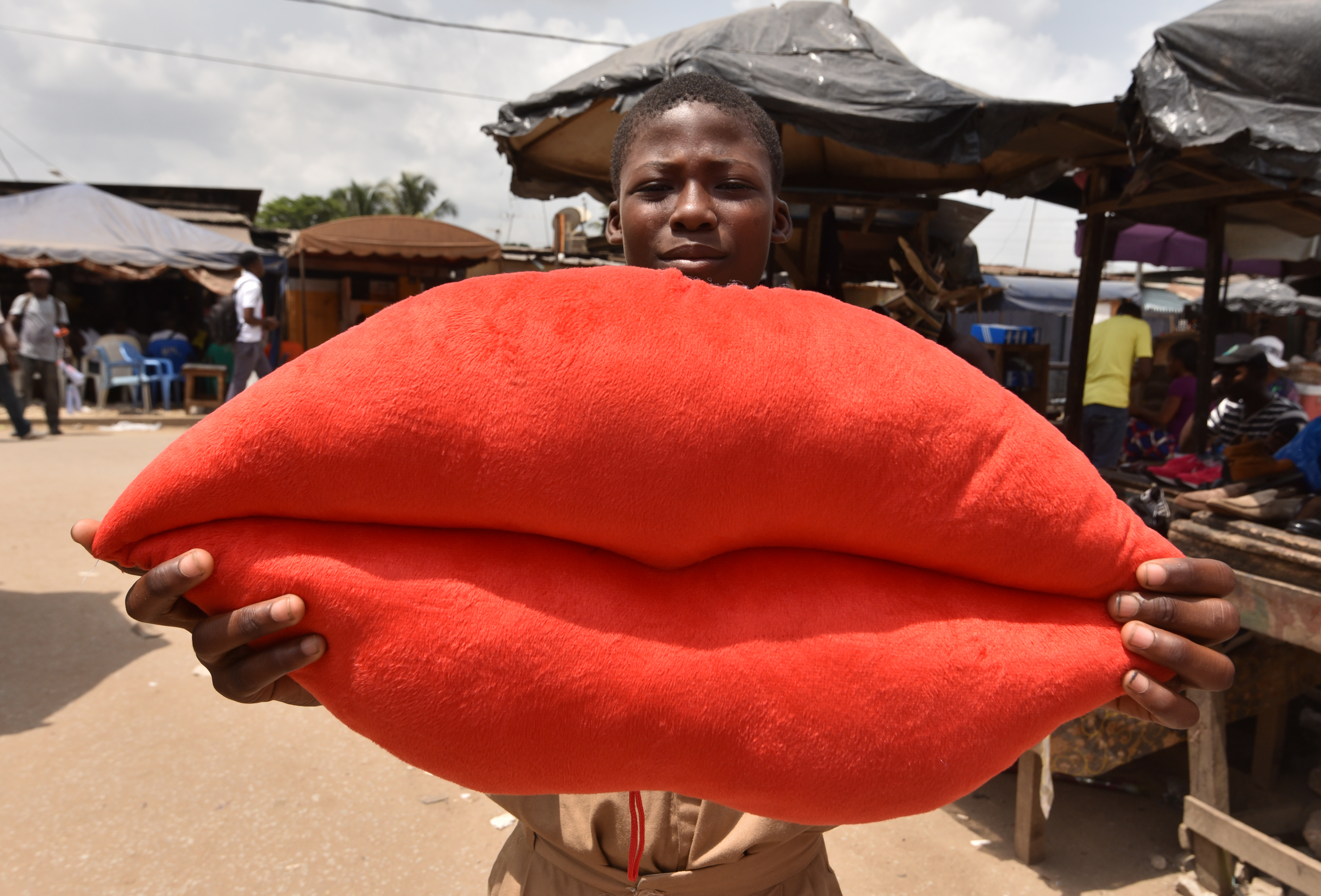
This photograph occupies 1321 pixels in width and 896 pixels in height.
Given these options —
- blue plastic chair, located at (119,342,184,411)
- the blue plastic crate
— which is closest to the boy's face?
the blue plastic crate

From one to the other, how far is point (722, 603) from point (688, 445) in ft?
0.55

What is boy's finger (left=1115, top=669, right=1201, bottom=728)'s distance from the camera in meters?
0.77

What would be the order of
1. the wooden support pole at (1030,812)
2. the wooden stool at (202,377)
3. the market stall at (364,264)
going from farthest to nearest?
the wooden stool at (202,377), the market stall at (364,264), the wooden support pole at (1030,812)

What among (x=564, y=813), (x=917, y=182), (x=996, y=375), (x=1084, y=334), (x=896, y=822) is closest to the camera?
(x=564, y=813)

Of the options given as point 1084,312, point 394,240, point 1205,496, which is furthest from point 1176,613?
point 394,240

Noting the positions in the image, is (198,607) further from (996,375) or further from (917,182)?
(996,375)

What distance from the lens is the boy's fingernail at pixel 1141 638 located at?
2.48ft

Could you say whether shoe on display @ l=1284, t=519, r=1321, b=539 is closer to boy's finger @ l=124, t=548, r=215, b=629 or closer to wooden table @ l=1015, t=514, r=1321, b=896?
wooden table @ l=1015, t=514, r=1321, b=896

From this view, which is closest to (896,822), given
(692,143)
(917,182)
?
(692,143)

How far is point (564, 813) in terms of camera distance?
41.4 inches

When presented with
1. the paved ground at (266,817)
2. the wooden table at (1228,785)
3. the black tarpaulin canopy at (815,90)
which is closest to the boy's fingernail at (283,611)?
the paved ground at (266,817)

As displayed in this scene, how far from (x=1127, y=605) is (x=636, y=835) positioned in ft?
1.99

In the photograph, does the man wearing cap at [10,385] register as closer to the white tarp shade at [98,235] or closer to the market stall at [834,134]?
the white tarp shade at [98,235]

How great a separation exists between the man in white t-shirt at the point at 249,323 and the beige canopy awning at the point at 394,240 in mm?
2180
